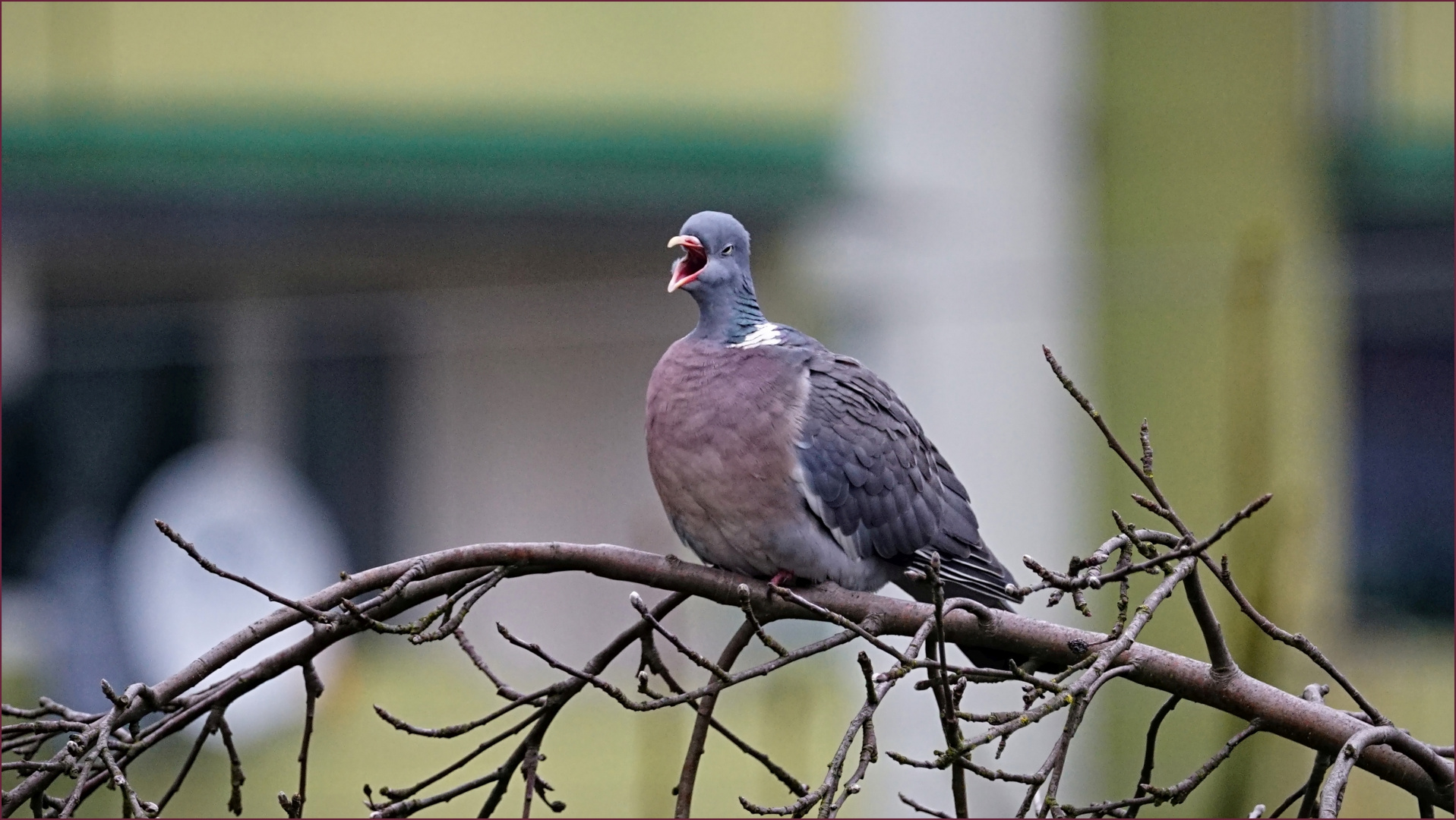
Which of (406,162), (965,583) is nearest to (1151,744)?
(965,583)

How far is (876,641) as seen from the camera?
167 centimetres

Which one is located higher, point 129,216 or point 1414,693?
point 129,216

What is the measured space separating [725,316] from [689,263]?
0.38 ft

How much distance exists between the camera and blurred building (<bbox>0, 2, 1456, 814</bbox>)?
21.9 feet

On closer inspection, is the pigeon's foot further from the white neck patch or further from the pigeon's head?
the pigeon's head

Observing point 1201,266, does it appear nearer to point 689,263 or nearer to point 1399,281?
point 1399,281

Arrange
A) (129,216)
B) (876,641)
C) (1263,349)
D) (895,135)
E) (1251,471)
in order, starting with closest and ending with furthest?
(876,641) → (1263,349) → (1251,471) → (129,216) → (895,135)

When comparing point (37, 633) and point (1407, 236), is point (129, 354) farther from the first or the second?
point (1407, 236)

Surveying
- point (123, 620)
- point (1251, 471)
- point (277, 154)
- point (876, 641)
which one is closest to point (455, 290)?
point (277, 154)

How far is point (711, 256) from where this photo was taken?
2754 millimetres

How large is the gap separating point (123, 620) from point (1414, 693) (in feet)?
18.6

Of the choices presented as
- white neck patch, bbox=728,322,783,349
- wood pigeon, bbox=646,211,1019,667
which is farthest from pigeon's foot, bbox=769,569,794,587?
white neck patch, bbox=728,322,783,349

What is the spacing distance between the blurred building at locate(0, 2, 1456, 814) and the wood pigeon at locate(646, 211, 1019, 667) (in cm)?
371

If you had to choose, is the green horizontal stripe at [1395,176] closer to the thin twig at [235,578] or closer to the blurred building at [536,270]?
the blurred building at [536,270]
